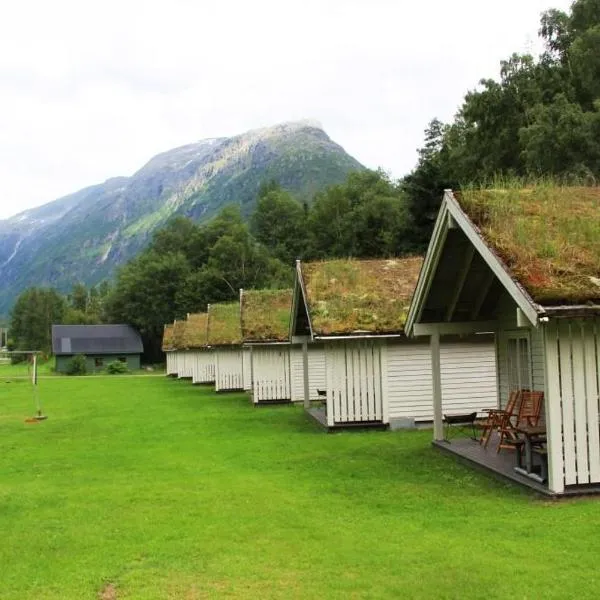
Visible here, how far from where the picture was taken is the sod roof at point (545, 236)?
9.76m

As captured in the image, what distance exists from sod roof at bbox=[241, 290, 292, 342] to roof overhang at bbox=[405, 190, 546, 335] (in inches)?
522

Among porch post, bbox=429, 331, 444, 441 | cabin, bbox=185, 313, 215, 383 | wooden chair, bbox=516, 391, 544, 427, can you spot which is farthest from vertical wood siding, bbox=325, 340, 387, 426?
cabin, bbox=185, 313, 215, 383

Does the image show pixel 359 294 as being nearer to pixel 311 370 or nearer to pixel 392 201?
pixel 311 370

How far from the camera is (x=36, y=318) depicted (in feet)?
385

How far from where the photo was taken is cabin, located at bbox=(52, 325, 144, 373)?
80188mm

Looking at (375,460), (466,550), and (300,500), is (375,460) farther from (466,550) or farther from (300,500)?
(466,550)

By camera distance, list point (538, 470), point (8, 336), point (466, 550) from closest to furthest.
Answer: point (466, 550) → point (538, 470) → point (8, 336)

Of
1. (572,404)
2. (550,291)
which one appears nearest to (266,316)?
(572,404)

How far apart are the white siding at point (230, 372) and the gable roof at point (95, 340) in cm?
4456

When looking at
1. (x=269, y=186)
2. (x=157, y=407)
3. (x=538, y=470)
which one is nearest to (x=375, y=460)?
(x=538, y=470)

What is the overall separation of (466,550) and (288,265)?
85.2 metres

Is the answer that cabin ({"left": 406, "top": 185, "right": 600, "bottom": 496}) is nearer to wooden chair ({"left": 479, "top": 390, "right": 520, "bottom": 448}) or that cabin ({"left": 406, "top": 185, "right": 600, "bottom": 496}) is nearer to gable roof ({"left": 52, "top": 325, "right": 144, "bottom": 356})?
wooden chair ({"left": 479, "top": 390, "right": 520, "bottom": 448})

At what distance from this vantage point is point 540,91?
126 feet

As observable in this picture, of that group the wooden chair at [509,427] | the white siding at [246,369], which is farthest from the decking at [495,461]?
the white siding at [246,369]
